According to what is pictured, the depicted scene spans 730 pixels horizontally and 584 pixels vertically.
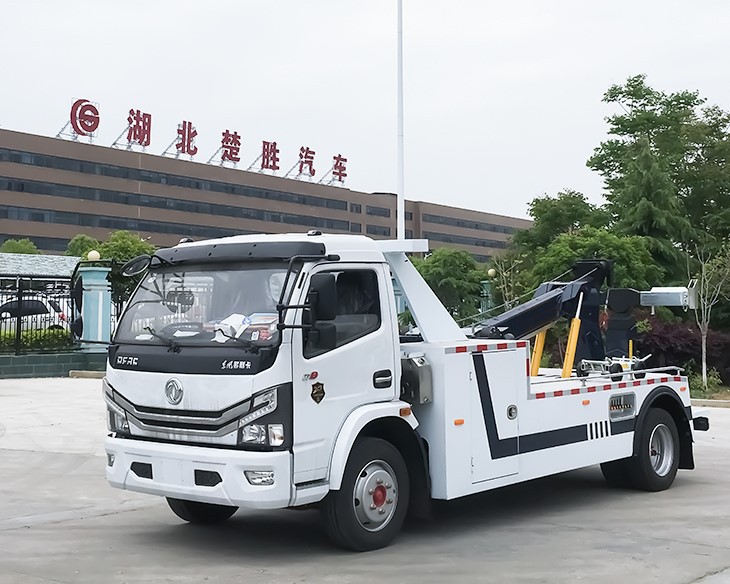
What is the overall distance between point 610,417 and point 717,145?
30.0 m

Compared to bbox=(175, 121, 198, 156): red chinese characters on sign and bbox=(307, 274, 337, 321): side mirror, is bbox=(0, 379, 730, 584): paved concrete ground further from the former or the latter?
bbox=(175, 121, 198, 156): red chinese characters on sign

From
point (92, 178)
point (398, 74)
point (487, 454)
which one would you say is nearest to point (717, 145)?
point (398, 74)

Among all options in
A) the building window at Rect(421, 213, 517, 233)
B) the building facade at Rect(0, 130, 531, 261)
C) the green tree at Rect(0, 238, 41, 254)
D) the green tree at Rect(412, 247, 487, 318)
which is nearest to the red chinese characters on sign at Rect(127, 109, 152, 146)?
the building facade at Rect(0, 130, 531, 261)

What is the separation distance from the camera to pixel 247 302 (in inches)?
290

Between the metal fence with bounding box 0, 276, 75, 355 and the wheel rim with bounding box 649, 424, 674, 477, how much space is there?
59.7 feet

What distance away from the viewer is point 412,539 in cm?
805

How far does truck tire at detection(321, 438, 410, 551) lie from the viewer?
730cm

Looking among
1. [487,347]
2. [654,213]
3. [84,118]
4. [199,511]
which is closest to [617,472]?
[487,347]

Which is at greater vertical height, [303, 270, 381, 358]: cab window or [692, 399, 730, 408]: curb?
[303, 270, 381, 358]: cab window

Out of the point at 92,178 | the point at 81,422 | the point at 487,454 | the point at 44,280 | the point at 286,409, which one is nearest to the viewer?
the point at 286,409

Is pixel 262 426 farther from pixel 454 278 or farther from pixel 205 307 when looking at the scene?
pixel 454 278

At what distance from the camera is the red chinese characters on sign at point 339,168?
110 m

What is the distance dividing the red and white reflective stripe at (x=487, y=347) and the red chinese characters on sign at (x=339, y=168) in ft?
336

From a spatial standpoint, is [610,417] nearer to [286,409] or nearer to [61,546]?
[286,409]
